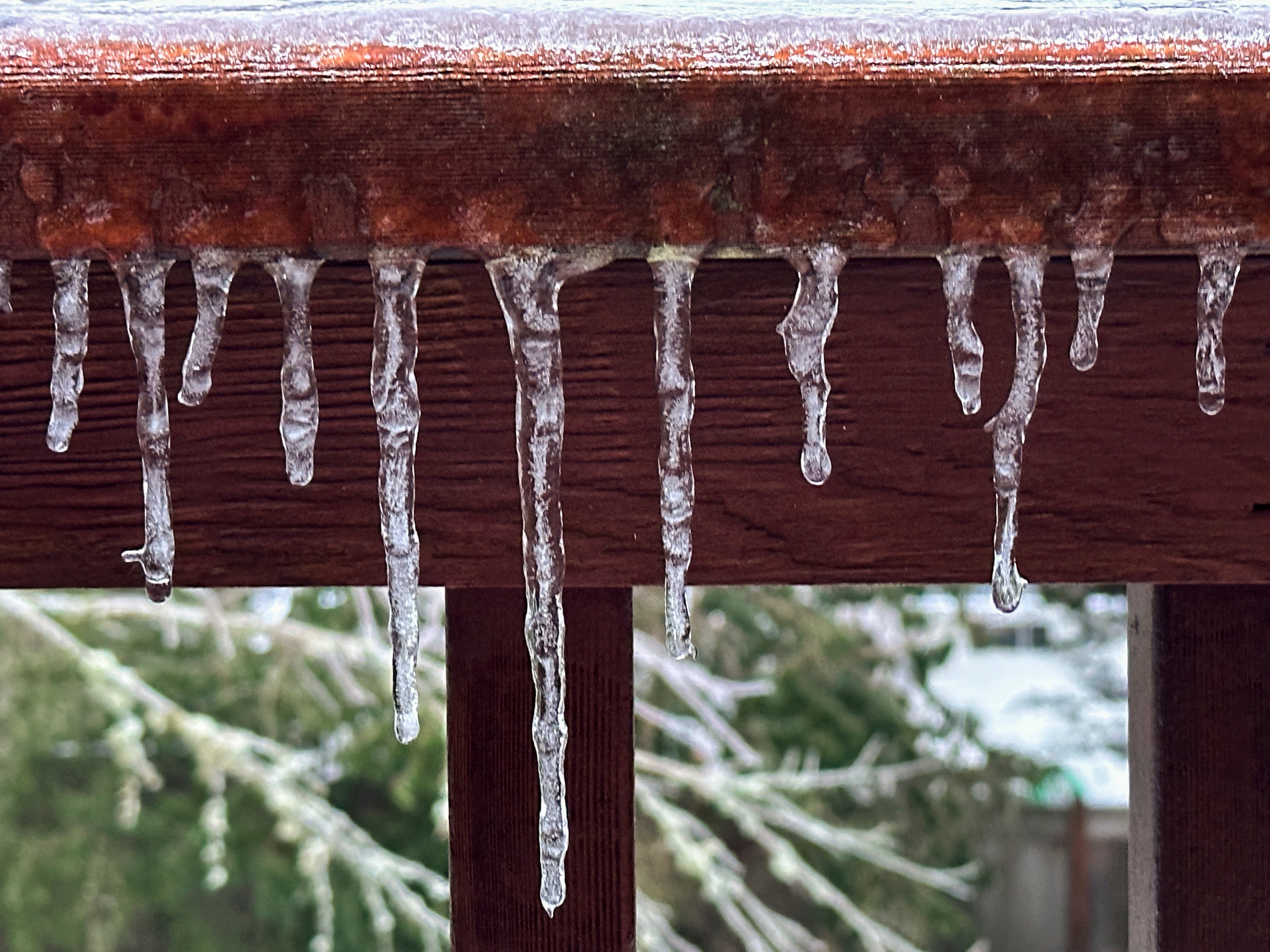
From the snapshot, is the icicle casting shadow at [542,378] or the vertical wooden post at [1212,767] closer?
the icicle casting shadow at [542,378]

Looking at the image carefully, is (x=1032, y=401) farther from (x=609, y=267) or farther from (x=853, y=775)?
(x=853, y=775)

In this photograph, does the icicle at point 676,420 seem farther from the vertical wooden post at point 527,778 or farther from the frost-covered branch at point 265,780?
the frost-covered branch at point 265,780

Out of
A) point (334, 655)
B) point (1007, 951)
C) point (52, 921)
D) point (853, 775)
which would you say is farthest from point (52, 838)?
point (1007, 951)

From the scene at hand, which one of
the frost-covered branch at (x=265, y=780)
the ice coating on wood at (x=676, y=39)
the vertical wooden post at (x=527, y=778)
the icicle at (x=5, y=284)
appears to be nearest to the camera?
the ice coating on wood at (x=676, y=39)

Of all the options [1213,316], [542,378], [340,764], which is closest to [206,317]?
[542,378]

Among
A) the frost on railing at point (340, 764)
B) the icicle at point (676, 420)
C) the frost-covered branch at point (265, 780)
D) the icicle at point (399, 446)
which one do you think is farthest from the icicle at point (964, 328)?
the frost-covered branch at point (265, 780)

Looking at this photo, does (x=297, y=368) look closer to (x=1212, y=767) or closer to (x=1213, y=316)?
(x=1213, y=316)
